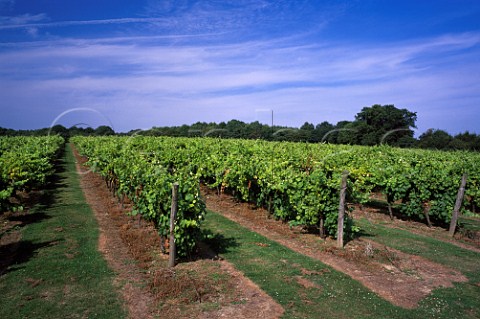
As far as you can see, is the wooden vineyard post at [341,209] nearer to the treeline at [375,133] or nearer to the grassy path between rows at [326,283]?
the grassy path between rows at [326,283]

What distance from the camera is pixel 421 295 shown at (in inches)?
251

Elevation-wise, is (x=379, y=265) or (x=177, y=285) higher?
(x=177, y=285)

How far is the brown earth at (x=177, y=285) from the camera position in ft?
18.4

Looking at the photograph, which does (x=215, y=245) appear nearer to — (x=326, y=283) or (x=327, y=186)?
(x=326, y=283)

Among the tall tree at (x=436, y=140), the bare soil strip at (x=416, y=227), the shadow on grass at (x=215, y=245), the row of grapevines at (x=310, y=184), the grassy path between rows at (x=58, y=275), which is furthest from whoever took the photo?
the tall tree at (x=436, y=140)

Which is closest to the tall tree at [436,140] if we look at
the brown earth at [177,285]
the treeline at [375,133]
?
the treeline at [375,133]

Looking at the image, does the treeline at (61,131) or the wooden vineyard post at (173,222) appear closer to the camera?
the wooden vineyard post at (173,222)

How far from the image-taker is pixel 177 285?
20.7 feet

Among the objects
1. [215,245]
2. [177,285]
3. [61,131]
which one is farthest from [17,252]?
[61,131]

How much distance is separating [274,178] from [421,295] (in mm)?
5658

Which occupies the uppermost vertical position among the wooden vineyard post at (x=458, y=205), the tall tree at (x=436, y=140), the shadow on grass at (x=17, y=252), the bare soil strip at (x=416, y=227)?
the tall tree at (x=436, y=140)

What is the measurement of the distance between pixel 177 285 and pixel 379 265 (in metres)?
4.56

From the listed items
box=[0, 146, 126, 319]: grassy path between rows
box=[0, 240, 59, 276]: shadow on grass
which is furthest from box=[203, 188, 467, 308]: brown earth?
box=[0, 240, 59, 276]: shadow on grass

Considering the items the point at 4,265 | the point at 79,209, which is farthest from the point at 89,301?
the point at 79,209
